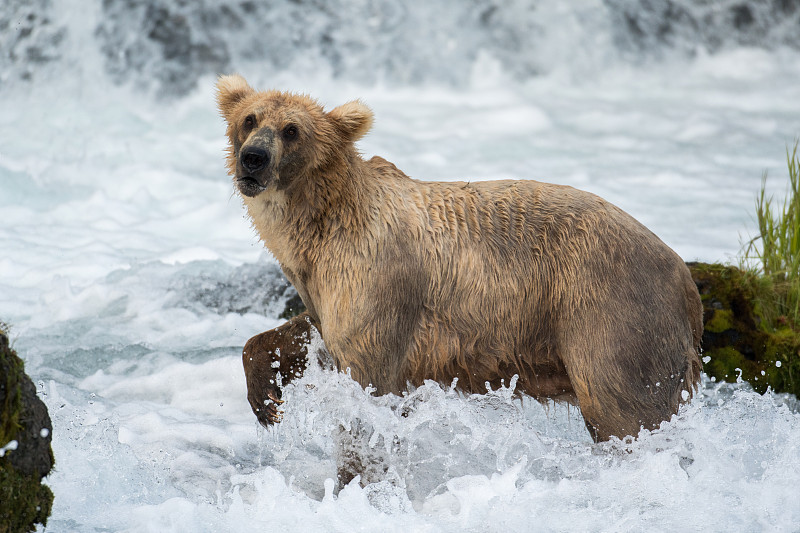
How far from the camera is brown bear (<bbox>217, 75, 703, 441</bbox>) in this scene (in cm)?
394

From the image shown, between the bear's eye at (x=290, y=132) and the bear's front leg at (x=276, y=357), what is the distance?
0.98 m

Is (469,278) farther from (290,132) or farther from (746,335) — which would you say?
(746,335)

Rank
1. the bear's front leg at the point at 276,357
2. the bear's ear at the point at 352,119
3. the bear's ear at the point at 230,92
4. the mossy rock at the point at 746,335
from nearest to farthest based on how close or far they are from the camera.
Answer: the bear's ear at the point at 352,119
the bear's ear at the point at 230,92
the bear's front leg at the point at 276,357
the mossy rock at the point at 746,335

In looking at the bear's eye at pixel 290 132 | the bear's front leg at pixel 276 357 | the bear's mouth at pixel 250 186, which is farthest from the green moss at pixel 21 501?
the bear's eye at pixel 290 132

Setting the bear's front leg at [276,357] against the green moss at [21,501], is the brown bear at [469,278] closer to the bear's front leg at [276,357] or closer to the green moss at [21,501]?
the bear's front leg at [276,357]

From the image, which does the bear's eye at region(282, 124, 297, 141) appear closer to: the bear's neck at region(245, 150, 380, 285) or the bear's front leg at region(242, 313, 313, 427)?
the bear's neck at region(245, 150, 380, 285)

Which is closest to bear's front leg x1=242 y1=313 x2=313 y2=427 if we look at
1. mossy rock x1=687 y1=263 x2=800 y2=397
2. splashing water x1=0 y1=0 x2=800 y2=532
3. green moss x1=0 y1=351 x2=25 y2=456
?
splashing water x1=0 y1=0 x2=800 y2=532

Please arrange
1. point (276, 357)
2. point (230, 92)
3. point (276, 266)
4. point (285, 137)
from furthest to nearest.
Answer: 1. point (276, 266)
2. point (276, 357)
3. point (230, 92)
4. point (285, 137)

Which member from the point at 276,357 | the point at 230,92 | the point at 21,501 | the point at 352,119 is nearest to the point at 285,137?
the point at 352,119

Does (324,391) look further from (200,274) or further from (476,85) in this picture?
(476,85)

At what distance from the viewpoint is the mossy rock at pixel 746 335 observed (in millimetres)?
6109

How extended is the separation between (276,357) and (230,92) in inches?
52.1

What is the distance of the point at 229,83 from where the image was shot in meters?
4.33

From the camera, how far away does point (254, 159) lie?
3.82 m
